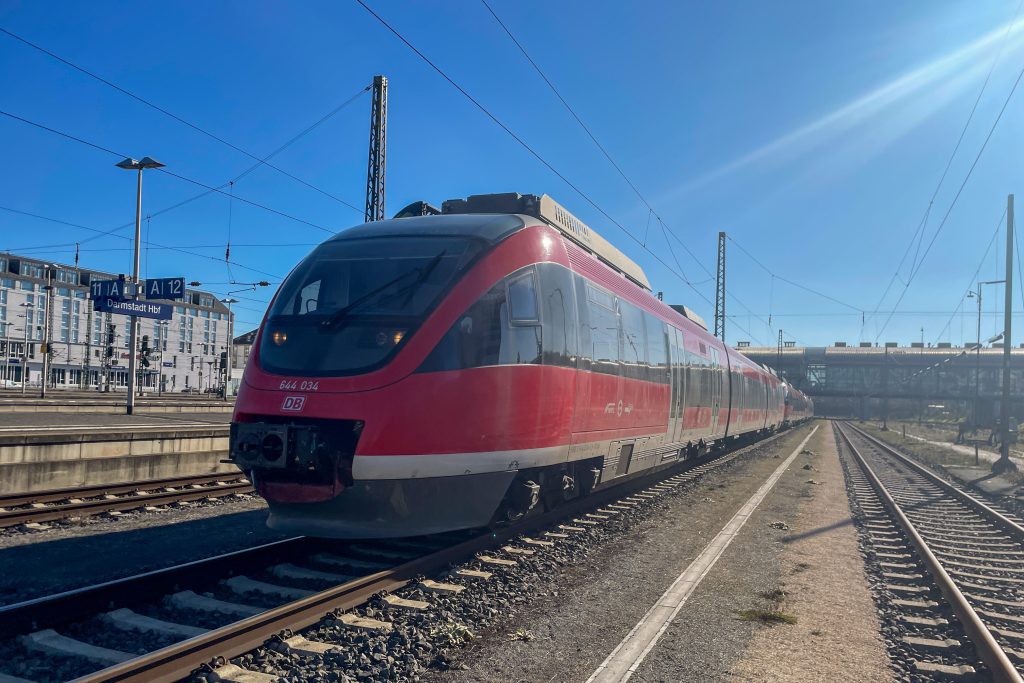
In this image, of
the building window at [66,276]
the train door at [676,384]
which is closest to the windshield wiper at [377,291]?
the train door at [676,384]

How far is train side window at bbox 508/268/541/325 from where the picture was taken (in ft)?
25.5

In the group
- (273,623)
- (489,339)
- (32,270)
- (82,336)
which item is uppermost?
(32,270)

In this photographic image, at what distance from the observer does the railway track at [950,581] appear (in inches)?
216

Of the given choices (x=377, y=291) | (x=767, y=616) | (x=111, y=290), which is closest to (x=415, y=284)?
(x=377, y=291)

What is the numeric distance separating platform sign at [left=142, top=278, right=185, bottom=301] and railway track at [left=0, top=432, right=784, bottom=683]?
19943 mm

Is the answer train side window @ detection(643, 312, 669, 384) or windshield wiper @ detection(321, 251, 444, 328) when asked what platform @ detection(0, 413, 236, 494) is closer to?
windshield wiper @ detection(321, 251, 444, 328)

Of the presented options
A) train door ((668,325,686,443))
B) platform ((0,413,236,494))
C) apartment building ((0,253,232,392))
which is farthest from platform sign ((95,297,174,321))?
apartment building ((0,253,232,392))

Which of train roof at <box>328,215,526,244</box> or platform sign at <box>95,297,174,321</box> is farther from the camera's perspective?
platform sign at <box>95,297,174,321</box>

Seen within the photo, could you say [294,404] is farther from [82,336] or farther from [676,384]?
[82,336]

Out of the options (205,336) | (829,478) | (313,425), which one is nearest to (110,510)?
(313,425)

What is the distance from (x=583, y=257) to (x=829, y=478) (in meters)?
12.8

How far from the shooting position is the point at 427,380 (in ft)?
22.3

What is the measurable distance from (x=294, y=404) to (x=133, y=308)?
19128mm

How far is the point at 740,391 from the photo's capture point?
2559cm
